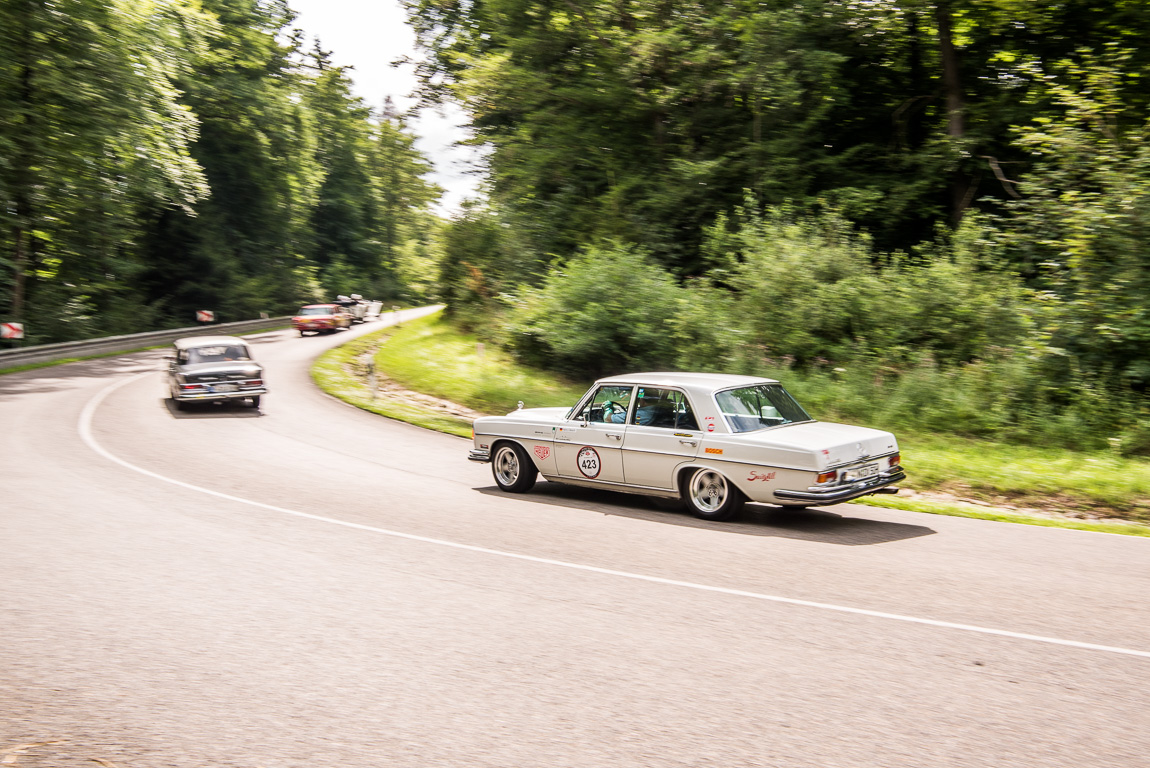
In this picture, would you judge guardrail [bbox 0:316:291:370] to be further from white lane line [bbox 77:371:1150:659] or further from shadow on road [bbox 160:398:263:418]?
white lane line [bbox 77:371:1150:659]

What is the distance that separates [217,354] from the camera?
20.6m

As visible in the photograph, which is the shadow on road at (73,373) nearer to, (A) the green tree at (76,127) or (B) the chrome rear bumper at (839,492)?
(A) the green tree at (76,127)

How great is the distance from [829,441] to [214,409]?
52.7ft

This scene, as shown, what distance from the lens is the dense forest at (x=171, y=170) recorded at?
107 feet

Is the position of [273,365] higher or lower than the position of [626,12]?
lower

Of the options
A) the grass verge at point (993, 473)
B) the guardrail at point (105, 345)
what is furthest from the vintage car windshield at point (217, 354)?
the guardrail at point (105, 345)

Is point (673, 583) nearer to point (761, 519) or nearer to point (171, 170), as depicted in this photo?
point (761, 519)

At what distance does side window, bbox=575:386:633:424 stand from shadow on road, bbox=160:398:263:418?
36.1ft

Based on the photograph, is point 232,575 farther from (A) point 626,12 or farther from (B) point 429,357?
(A) point 626,12

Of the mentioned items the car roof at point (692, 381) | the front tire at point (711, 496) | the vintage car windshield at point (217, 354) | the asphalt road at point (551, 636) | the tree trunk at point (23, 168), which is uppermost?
the tree trunk at point (23, 168)

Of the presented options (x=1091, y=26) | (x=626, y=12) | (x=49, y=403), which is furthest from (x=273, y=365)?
(x=1091, y=26)

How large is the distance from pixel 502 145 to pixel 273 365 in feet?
35.7

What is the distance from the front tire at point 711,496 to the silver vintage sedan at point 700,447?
11mm

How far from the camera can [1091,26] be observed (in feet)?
71.9
